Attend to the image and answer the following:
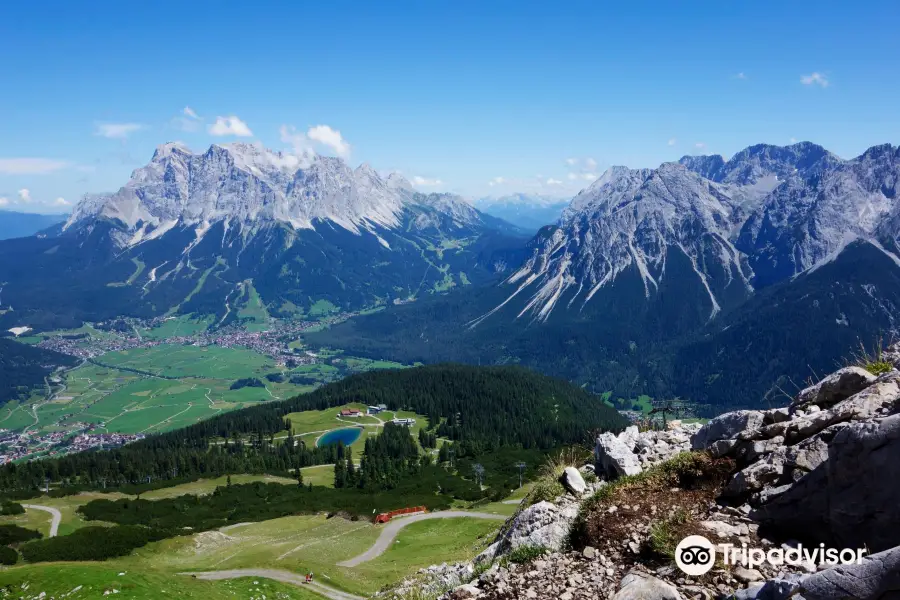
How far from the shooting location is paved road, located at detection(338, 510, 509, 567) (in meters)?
57.2

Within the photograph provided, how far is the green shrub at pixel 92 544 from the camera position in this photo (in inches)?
2313

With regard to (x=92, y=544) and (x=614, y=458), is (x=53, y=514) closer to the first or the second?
(x=92, y=544)

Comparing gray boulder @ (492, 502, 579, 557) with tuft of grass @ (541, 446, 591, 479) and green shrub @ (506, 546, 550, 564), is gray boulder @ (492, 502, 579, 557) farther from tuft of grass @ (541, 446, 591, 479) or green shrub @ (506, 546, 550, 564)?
tuft of grass @ (541, 446, 591, 479)

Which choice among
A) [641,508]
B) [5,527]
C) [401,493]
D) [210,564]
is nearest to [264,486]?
[401,493]

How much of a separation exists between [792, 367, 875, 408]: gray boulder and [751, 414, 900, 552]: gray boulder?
4.60 metres

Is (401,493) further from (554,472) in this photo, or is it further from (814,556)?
(814,556)

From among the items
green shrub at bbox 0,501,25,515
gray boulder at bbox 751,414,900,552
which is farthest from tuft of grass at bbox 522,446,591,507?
green shrub at bbox 0,501,25,515

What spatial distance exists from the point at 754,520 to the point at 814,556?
59.1 inches

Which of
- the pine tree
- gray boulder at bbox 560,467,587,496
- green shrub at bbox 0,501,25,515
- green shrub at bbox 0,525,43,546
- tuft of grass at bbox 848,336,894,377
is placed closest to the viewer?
tuft of grass at bbox 848,336,894,377

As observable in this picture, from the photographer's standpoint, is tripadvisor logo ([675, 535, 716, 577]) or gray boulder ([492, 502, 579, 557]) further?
gray boulder ([492, 502, 579, 557])

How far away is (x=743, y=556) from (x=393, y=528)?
63469 mm

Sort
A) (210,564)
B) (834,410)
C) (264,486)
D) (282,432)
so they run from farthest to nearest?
(282,432) → (264,486) → (210,564) → (834,410)

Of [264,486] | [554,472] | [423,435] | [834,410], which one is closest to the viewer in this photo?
[834,410]

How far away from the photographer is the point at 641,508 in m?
14.7
